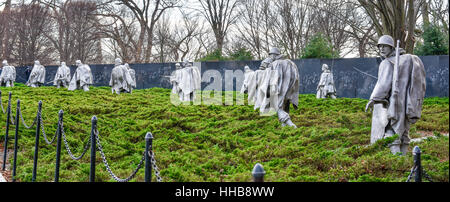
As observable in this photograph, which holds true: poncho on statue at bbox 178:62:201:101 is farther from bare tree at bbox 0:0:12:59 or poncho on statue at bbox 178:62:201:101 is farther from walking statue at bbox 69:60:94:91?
bare tree at bbox 0:0:12:59

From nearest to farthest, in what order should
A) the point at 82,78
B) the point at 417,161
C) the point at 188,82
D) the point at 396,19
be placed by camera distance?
the point at 417,161 → the point at 396,19 → the point at 188,82 → the point at 82,78

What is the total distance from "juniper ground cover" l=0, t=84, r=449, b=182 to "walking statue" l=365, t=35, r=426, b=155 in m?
0.39

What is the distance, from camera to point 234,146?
8547 mm

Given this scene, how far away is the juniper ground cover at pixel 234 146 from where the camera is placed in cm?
574

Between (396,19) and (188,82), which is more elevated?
(396,19)

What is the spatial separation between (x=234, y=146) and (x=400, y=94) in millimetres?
3216

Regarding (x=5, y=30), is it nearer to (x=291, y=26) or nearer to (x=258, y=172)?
(x=291, y=26)

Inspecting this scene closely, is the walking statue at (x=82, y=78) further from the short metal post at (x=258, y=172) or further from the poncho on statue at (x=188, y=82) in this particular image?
the short metal post at (x=258, y=172)

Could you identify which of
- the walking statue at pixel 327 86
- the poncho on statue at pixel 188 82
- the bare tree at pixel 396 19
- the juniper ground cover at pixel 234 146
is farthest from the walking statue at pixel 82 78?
the bare tree at pixel 396 19

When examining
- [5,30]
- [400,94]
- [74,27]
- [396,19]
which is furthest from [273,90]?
[5,30]

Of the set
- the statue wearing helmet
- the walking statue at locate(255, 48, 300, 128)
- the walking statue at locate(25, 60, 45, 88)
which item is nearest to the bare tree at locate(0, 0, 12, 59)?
the walking statue at locate(25, 60, 45, 88)

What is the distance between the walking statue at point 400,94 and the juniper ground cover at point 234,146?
1.28ft

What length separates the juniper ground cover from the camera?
574 centimetres

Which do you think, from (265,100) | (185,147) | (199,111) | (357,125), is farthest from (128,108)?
(357,125)
